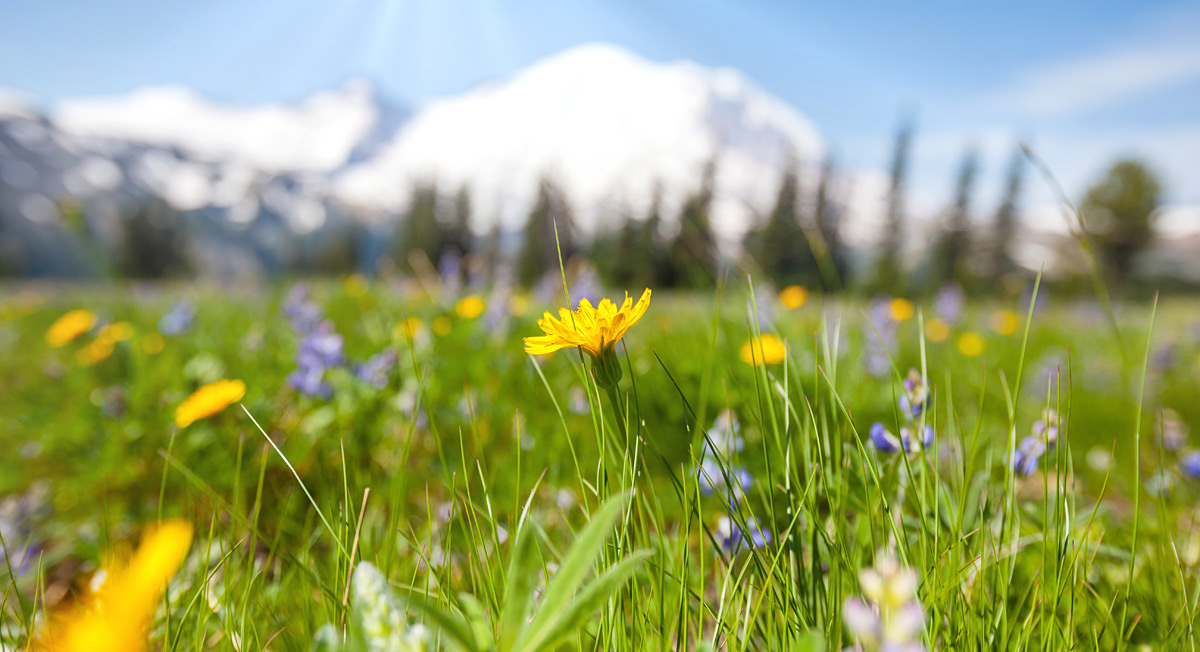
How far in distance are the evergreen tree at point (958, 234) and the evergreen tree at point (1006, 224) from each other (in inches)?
80.8

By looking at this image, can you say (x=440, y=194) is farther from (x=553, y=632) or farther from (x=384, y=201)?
(x=384, y=201)

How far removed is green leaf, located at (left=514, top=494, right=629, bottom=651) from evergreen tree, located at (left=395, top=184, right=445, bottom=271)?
51688mm

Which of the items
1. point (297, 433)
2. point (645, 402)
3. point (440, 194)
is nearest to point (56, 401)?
point (297, 433)

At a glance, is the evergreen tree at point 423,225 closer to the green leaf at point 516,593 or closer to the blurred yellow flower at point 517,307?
the blurred yellow flower at point 517,307

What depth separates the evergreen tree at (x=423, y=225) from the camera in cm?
5053

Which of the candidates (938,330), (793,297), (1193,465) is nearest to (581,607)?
(1193,465)

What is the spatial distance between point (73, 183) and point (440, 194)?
327ft

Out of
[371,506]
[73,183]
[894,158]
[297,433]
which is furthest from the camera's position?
[73,183]

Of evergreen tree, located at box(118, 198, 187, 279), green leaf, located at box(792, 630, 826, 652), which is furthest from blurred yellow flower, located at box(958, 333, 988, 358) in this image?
evergreen tree, located at box(118, 198, 187, 279)

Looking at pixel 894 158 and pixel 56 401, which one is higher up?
pixel 894 158

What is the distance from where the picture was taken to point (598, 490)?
75 centimetres

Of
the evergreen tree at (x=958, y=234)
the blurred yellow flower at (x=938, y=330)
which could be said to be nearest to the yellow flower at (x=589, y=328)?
the blurred yellow flower at (x=938, y=330)

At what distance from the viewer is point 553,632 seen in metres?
0.47

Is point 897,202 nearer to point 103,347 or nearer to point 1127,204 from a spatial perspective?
point 1127,204
